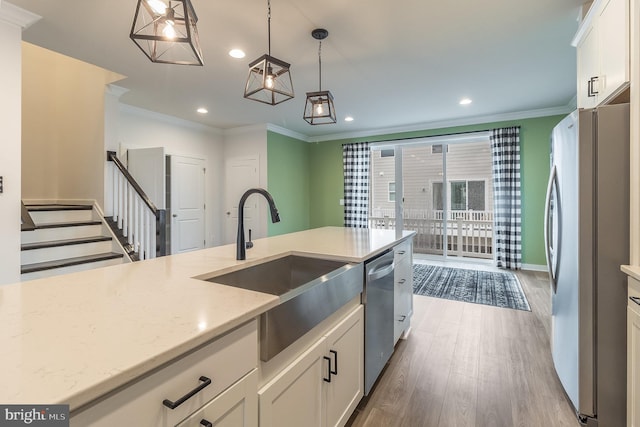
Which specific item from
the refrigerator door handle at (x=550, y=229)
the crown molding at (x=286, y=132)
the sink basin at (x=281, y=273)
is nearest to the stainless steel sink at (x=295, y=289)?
the sink basin at (x=281, y=273)

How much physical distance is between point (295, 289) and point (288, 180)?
17.2 feet

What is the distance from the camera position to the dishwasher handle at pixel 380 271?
182 cm

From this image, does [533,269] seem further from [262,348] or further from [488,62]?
[262,348]

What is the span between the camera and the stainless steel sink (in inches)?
40.1

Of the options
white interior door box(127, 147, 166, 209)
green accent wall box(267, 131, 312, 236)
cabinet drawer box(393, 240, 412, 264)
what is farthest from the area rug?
white interior door box(127, 147, 166, 209)

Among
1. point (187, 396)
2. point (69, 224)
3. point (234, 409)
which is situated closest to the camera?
point (187, 396)

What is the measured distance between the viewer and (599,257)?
160cm

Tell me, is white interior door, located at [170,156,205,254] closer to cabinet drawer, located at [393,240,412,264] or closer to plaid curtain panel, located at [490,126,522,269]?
cabinet drawer, located at [393,240,412,264]

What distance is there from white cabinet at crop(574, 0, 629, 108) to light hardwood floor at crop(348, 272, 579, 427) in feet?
6.15

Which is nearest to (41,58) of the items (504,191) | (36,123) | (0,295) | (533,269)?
(36,123)

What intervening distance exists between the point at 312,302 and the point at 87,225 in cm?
373

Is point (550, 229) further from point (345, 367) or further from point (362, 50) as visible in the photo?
point (362, 50)

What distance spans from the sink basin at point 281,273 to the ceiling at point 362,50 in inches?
72.4

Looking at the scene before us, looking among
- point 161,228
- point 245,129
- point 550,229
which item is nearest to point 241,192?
point 245,129
